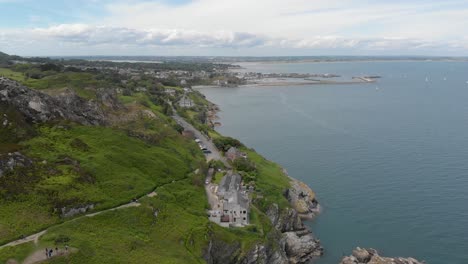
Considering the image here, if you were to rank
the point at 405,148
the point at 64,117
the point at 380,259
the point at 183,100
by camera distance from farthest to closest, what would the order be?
the point at 183,100, the point at 405,148, the point at 64,117, the point at 380,259

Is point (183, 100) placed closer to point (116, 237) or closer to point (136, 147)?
point (136, 147)

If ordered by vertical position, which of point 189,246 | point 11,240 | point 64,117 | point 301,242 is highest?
point 64,117

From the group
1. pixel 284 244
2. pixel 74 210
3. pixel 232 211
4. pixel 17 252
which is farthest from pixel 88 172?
pixel 284 244

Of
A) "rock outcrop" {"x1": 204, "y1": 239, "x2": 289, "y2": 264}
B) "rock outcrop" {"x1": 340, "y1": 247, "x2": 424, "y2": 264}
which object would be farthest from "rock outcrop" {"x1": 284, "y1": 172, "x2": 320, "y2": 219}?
"rock outcrop" {"x1": 204, "y1": 239, "x2": 289, "y2": 264}

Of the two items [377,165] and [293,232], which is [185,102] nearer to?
[377,165]

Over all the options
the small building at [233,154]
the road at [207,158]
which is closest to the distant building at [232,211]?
the road at [207,158]

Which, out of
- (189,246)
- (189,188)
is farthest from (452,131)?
(189,246)

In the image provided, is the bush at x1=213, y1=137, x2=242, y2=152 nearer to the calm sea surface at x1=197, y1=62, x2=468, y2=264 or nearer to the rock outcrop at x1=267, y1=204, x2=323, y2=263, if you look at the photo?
the calm sea surface at x1=197, y1=62, x2=468, y2=264

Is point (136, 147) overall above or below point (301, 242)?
above
